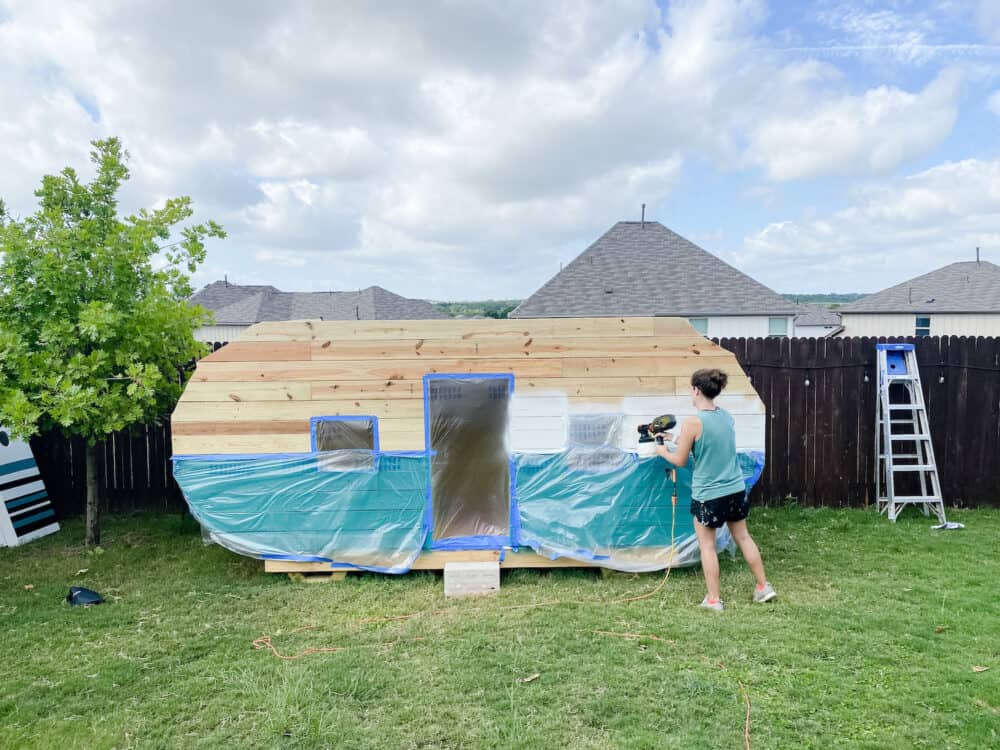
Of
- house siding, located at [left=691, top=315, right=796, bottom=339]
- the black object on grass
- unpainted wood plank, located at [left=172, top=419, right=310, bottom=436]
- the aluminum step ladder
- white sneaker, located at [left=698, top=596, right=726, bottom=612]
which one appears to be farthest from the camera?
house siding, located at [left=691, top=315, right=796, bottom=339]

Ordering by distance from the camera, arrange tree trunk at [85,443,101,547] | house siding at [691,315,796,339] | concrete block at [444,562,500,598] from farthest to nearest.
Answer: house siding at [691,315,796,339]
tree trunk at [85,443,101,547]
concrete block at [444,562,500,598]

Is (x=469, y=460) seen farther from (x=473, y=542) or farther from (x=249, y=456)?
(x=249, y=456)

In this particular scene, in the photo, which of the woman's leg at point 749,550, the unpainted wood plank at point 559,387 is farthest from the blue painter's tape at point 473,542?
the woman's leg at point 749,550

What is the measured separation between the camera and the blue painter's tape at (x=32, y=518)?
5891 mm

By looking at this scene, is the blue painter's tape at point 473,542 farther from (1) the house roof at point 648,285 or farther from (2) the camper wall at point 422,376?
(1) the house roof at point 648,285

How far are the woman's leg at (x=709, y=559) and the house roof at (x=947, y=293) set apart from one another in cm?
2482

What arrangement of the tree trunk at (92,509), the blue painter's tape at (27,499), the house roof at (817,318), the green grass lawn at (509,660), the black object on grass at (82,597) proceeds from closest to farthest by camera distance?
the green grass lawn at (509,660) → the black object on grass at (82,597) → the tree trunk at (92,509) → the blue painter's tape at (27,499) → the house roof at (817,318)

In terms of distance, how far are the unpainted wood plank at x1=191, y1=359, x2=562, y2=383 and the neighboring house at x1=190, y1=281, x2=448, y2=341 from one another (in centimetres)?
1815

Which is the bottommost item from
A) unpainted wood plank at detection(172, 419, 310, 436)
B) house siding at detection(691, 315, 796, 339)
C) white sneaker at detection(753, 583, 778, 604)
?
white sneaker at detection(753, 583, 778, 604)

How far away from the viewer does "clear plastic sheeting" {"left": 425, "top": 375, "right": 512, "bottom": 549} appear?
16.2 ft

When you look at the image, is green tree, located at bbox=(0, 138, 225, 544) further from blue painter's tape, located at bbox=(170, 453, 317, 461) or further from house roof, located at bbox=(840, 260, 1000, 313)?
house roof, located at bbox=(840, 260, 1000, 313)

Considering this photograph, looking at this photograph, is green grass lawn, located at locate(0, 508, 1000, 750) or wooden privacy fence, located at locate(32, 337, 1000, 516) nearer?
green grass lawn, located at locate(0, 508, 1000, 750)

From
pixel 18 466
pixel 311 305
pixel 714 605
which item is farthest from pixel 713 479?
pixel 311 305

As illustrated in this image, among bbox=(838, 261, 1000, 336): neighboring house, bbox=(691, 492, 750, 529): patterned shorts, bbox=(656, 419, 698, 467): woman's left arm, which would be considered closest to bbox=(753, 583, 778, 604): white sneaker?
bbox=(691, 492, 750, 529): patterned shorts
